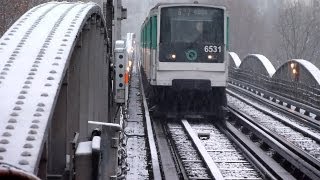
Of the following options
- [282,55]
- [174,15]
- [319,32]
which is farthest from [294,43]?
[174,15]

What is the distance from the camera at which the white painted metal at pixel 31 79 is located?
7.63 ft

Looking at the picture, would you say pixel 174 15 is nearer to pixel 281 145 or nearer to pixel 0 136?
pixel 281 145

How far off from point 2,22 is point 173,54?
14210 mm

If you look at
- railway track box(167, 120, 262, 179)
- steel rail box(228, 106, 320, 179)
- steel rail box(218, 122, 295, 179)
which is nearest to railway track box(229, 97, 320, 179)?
steel rail box(228, 106, 320, 179)

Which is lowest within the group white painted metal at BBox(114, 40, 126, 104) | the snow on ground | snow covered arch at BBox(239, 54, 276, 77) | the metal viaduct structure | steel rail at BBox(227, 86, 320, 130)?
steel rail at BBox(227, 86, 320, 130)

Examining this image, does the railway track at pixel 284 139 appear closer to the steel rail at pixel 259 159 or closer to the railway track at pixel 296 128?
the railway track at pixel 296 128

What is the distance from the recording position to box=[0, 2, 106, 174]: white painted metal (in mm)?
2326

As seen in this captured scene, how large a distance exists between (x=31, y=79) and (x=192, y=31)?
12782 millimetres

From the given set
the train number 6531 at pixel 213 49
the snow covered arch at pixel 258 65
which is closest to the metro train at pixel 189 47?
the train number 6531 at pixel 213 49

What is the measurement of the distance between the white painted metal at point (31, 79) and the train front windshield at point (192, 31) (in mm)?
11509

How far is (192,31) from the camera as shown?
15.4 m

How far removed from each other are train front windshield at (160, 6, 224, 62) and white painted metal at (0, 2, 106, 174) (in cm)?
1151

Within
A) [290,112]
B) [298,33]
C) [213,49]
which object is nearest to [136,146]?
[213,49]

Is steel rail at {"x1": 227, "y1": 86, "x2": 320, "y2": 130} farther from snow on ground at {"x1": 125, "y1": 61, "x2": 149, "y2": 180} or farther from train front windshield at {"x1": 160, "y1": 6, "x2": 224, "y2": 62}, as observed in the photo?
snow on ground at {"x1": 125, "y1": 61, "x2": 149, "y2": 180}
